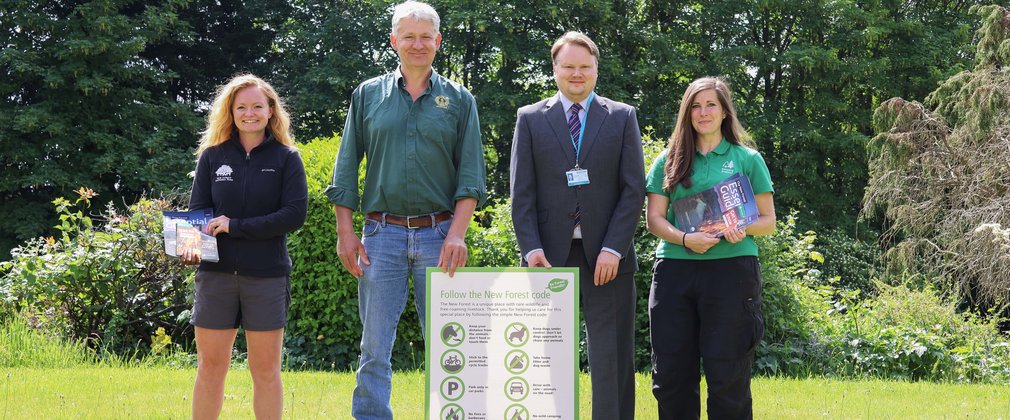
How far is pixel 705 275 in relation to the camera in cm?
399

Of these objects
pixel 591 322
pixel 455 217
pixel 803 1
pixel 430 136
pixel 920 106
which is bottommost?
pixel 591 322

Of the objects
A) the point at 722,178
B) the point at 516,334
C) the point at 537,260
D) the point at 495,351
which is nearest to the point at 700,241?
the point at 722,178

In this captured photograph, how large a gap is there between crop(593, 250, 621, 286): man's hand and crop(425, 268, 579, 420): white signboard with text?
9.2 inches

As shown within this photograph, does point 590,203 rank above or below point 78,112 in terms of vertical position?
below

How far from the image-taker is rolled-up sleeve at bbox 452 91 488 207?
396cm

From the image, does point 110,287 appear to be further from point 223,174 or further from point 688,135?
point 688,135

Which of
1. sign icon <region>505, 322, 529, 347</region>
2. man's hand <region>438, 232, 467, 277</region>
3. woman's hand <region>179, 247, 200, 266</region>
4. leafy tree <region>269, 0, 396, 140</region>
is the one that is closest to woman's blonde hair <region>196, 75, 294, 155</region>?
woman's hand <region>179, 247, 200, 266</region>

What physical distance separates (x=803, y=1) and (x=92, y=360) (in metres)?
19.2

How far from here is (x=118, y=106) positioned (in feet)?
64.0

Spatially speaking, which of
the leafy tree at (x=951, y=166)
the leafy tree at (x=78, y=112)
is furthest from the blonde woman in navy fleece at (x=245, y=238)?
the leafy tree at (x=78, y=112)

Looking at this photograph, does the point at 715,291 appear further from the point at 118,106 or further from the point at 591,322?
the point at 118,106

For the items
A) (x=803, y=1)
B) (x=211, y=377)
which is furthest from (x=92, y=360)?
(x=803, y=1)

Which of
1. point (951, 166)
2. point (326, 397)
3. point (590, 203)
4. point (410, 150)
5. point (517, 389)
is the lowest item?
point (326, 397)

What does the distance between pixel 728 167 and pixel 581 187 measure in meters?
0.72
